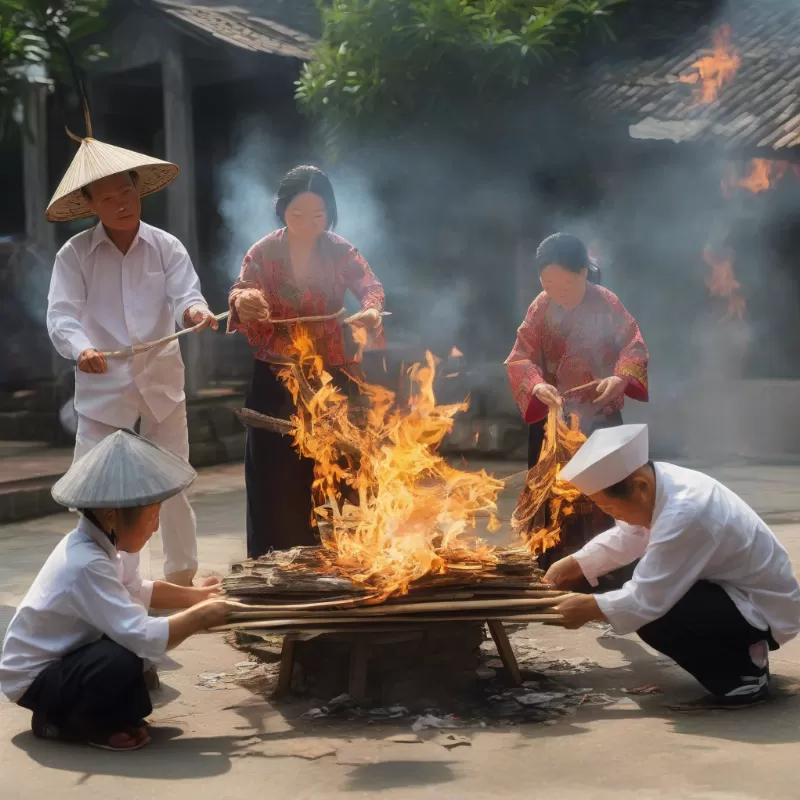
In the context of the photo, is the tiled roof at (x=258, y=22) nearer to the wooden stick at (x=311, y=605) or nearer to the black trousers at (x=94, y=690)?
the wooden stick at (x=311, y=605)

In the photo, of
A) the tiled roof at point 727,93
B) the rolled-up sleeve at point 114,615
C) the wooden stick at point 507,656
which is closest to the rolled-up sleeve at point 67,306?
the rolled-up sleeve at point 114,615

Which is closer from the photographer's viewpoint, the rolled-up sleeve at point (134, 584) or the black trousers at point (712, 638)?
the black trousers at point (712, 638)

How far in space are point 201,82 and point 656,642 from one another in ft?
37.7

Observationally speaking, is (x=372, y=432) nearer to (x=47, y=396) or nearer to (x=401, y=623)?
(x=401, y=623)

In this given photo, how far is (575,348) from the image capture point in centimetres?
664

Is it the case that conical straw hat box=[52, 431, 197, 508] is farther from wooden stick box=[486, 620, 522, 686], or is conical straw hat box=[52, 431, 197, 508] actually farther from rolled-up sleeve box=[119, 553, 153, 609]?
wooden stick box=[486, 620, 522, 686]

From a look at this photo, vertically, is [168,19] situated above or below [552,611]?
above

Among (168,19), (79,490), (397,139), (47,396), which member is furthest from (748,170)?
(79,490)

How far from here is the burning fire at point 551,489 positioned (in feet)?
20.5

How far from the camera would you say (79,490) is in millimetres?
4633

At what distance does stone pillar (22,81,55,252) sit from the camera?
1489 cm

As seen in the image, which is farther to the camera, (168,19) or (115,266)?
(168,19)

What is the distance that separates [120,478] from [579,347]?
283cm

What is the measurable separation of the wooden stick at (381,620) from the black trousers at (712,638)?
45cm
